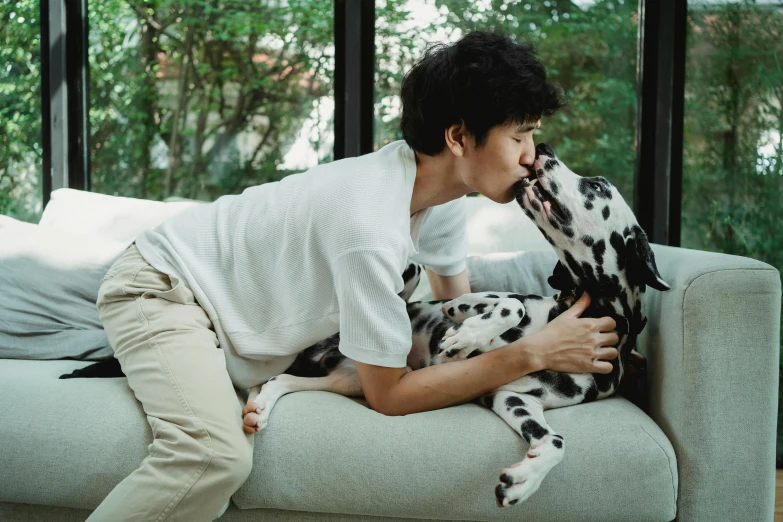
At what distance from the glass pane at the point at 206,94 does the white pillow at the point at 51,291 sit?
3.11 ft

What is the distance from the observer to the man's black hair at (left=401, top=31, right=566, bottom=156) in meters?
1.54

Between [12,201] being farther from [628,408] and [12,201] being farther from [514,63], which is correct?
[628,408]

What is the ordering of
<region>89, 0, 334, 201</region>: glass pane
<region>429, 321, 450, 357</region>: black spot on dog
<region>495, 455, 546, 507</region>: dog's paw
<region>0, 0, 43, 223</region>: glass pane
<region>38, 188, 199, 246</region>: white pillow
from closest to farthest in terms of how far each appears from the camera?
<region>495, 455, 546, 507</region>: dog's paw
<region>429, 321, 450, 357</region>: black spot on dog
<region>38, 188, 199, 246</region>: white pillow
<region>89, 0, 334, 201</region>: glass pane
<region>0, 0, 43, 223</region>: glass pane

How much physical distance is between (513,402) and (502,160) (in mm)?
586

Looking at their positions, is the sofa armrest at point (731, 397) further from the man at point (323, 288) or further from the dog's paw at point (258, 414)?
the dog's paw at point (258, 414)

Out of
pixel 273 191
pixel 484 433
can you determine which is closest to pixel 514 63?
pixel 273 191

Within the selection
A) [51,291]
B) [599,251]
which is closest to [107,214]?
[51,291]

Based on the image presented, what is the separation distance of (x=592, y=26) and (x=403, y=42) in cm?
83

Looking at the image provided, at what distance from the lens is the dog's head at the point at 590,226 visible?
1643 millimetres

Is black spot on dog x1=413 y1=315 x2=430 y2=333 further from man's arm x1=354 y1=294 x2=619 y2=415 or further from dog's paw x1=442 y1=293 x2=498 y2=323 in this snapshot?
man's arm x1=354 y1=294 x2=619 y2=415

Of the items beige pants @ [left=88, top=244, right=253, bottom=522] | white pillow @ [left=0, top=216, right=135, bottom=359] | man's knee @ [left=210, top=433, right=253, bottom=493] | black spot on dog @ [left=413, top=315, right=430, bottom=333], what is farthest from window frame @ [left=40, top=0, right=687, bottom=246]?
man's knee @ [left=210, top=433, right=253, bottom=493]

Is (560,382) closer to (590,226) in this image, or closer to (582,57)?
(590,226)

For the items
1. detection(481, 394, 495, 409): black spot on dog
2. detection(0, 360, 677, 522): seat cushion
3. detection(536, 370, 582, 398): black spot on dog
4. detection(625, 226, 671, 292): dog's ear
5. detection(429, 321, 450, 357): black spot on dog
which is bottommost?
detection(0, 360, 677, 522): seat cushion

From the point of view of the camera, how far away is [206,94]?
3.19 metres
